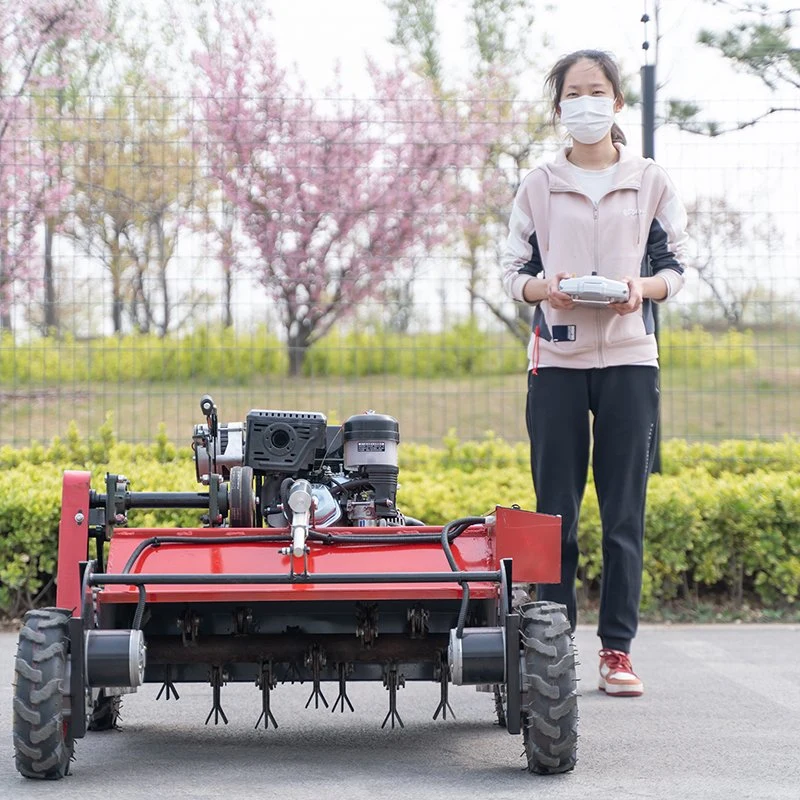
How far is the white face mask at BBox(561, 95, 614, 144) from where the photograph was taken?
5648 millimetres

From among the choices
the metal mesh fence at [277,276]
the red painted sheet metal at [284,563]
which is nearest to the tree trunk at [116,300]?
the metal mesh fence at [277,276]

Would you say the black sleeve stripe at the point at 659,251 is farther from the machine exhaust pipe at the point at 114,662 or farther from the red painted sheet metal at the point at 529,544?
the machine exhaust pipe at the point at 114,662

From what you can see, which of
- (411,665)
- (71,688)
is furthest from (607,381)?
(71,688)

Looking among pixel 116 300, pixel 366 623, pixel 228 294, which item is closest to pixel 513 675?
pixel 366 623

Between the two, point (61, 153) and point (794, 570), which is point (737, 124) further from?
point (61, 153)

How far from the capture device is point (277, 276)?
9.15 metres

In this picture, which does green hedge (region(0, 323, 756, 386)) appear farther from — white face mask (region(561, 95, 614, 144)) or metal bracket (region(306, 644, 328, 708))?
metal bracket (region(306, 644, 328, 708))

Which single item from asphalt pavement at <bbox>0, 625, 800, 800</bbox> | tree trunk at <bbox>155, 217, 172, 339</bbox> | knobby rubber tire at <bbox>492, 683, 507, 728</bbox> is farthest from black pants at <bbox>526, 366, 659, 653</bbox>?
tree trunk at <bbox>155, 217, 172, 339</bbox>

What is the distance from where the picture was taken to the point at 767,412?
34.9 feet

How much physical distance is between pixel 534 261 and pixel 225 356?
147 inches

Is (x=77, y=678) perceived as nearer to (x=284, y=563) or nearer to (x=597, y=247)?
(x=284, y=563)

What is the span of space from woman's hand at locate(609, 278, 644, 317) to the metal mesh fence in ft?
11.2

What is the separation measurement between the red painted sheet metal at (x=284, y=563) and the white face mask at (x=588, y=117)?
6.19 feet

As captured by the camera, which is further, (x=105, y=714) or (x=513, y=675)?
(x=105, y=714)
